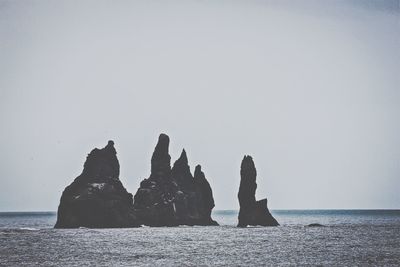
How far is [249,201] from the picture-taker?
13150 cm

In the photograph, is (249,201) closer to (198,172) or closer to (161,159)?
(198,172)

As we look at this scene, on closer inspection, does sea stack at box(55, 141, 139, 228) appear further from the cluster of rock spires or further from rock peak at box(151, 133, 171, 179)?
rock peak at box(151, 133, 171, 179)

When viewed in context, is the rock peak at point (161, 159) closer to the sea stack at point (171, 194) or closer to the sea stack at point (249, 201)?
the sea stack at point (171, 194)

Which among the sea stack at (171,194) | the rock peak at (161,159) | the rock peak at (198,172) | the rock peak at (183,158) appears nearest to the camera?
the sea stack at (171,194)

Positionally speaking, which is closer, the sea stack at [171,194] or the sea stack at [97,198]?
the sea stack at [97,198]

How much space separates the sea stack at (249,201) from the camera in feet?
430

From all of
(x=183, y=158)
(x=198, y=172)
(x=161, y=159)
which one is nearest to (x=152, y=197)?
(x=161, y=159)

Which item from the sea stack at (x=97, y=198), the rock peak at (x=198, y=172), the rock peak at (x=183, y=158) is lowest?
the sea stack at (x=97, y=198)

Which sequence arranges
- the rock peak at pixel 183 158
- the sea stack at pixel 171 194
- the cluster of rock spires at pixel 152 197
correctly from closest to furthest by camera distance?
the cluster of rock spires at pixel 152 197
the sea stack at pixel 171 194
the rock peak at pixel 183 158

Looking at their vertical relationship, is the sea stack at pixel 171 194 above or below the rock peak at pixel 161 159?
below

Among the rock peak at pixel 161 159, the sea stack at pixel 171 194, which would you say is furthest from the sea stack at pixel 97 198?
the rock peak at pixel 161 159

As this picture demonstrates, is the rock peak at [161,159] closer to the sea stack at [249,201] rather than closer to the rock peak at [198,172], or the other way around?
the rock peak at [198,172]

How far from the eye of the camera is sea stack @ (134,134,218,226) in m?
131

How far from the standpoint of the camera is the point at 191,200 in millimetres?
139625
